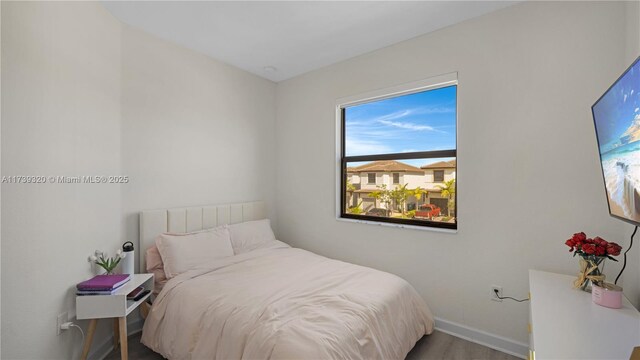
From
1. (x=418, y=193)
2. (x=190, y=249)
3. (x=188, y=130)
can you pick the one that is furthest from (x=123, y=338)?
(x=418, y=193)

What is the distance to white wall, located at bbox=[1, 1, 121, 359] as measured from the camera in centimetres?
147

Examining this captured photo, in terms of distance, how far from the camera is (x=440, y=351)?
2082 millimetres

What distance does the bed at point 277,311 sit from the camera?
141 centimetres

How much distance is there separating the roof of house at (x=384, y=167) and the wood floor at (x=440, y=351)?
4.90ft

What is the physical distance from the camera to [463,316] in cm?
226

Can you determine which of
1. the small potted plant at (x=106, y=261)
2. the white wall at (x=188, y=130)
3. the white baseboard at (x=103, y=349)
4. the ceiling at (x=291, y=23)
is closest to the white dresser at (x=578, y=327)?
the ceiling at (x=291, y=23)

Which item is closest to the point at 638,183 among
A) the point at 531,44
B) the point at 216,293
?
the point at 531,44

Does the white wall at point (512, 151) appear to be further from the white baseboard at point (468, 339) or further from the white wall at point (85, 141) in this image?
the white wall at point (85, 141)

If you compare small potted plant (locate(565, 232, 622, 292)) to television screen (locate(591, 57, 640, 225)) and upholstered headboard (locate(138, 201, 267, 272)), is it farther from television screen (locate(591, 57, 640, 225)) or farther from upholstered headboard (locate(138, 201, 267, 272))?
upholstered headboard (locate(138, 201, 267, 272))

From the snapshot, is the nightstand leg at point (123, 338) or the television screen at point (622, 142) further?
the nightstand leg at point (123, 338)

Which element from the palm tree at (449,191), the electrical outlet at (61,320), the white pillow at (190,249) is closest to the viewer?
the electrical outlet at (61,320)

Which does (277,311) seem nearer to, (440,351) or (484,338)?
(440,351)

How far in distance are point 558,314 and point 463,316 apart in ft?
3.83

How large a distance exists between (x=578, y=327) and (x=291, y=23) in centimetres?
262
